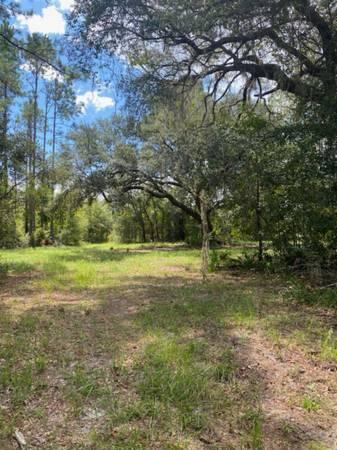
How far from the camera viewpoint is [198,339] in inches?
131

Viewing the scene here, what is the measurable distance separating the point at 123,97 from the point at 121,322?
440 cm

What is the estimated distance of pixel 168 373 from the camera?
2547 millimetres

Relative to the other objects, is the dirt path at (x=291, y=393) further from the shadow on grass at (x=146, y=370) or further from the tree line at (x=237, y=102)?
the tree line at (x=237, y=102)

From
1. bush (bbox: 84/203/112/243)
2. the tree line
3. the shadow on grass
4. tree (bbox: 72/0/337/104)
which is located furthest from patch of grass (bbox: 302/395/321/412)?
bush (bbox: 84/203/112/243)

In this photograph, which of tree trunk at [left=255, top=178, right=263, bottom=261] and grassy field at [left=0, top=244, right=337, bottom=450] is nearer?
grassy field at [left=0, top=244, right=337, bottom=450]

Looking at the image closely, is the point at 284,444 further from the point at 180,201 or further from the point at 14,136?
the point at 180,201

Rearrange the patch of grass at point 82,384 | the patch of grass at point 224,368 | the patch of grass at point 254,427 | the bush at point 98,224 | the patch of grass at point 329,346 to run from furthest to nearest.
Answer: the bush at point 98,224 < the patch of grass at point 329,346 < the patch of grass at point 224,368 < the patch of grass at point 82,384 < the patch of grass at point 254,427

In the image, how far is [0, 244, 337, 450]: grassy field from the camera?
1.90 meters

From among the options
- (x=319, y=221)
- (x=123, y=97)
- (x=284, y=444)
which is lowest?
(x=284, y=444)

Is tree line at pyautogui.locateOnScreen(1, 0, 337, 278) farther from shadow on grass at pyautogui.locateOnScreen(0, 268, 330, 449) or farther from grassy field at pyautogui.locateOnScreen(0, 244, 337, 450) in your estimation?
shadow on grass at pyautogui.locateOnScreen(0, 268, 330, 449)

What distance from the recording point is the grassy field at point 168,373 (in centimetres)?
190

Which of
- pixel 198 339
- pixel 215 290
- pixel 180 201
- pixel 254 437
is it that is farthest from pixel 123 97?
pixel 180 201

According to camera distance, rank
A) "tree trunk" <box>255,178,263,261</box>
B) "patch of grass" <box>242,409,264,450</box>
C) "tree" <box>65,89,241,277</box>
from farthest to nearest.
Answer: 1. "tree trunk" <box>255,178,263,261</box>
2. "tree" <box>65,89,241,277</box>
3. "patch of grass" <box>242,409,264,450</box>

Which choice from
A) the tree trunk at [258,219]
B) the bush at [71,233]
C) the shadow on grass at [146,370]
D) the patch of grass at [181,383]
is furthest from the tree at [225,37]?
the bush at [71,233]
